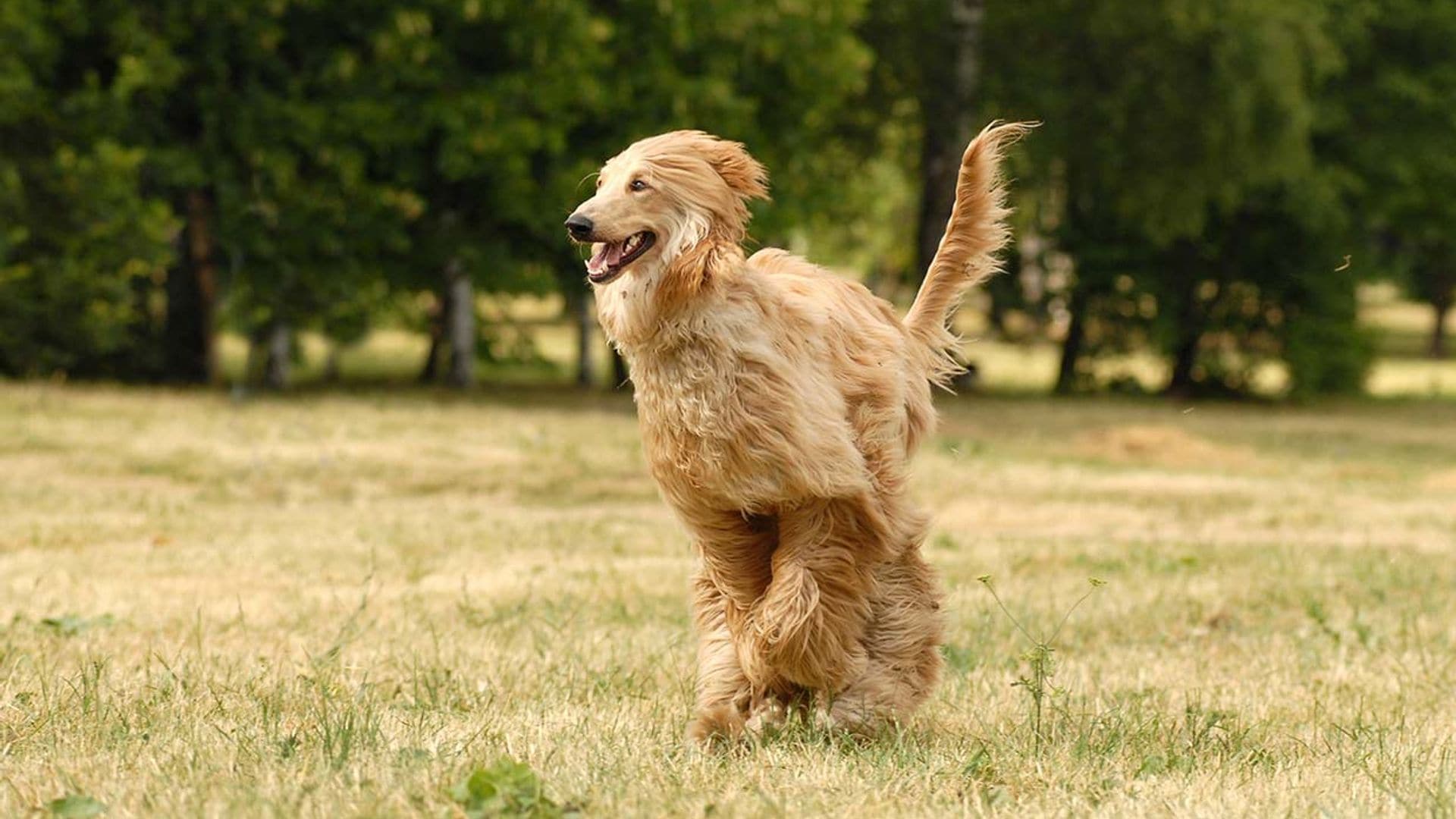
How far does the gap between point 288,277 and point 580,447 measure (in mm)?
6826

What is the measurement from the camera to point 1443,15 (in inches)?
1106

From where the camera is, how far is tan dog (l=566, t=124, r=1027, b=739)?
4613mm

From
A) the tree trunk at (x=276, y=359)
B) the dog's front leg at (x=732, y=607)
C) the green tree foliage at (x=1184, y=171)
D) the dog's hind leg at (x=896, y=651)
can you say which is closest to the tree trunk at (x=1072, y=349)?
the green tree foliage at (x=1184, y=171)

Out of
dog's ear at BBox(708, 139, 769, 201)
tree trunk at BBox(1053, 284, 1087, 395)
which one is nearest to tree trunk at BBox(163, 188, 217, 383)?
tree trunk at BBox(1053, 284, 1087, 395)

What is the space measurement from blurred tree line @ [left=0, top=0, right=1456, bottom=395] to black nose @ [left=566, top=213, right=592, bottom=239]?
13.0 metres

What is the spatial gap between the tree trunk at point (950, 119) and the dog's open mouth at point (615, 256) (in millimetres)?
19221

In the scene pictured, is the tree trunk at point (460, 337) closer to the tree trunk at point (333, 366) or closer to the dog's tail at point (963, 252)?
the tree trunk at point (333, 366)

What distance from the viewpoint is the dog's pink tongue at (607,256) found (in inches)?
179

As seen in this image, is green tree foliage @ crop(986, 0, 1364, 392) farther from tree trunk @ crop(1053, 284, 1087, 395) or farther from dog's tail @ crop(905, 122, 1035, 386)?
dog's tail @ crop(905, 122, 1035, 386)

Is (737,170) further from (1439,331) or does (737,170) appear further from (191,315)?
(1439,331)

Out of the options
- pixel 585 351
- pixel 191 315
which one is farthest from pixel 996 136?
pixel 585 351

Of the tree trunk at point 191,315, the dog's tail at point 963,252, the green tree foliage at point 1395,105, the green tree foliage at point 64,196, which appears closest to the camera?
the dog's tail at point 963,252

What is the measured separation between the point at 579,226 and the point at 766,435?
0.75 m

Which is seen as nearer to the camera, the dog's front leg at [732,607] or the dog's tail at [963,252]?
the dog's front leg at [732,607]
